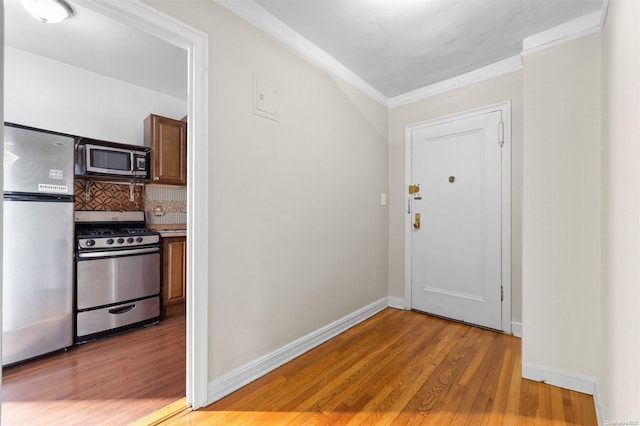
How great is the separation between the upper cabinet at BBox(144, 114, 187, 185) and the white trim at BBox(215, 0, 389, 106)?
172 cm

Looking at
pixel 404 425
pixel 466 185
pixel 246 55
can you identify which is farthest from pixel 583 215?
pixel 246 55

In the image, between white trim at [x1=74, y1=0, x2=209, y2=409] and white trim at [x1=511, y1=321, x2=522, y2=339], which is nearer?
white trim at [x1=74, y1=0, x2=209, y2=409]

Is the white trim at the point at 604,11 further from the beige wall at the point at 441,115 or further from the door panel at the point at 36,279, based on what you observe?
the door panel at the point at 36,279

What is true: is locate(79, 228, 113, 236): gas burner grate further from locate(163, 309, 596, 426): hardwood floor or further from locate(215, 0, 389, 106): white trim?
locate(215, 0, 389, 106): white trim

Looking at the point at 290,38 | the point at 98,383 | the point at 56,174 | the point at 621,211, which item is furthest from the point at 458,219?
the point at 56,174

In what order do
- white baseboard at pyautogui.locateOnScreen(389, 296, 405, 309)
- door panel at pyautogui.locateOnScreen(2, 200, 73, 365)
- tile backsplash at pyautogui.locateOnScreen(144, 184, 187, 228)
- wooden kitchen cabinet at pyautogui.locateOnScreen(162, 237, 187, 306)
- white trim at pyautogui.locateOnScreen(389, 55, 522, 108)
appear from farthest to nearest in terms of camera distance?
tile backsplash at pyautogui.locateOnScreen(144, 184, 187, 228)
white baseboard at pyautogui.locateOnScreen(389, 296, 405, 309)
wooden kitchen cabinet at pyautogui.locateOnScreen(162, 237, 187, 306)
white trim at pyautogui.locateOnScreen(389, 55, 522, 108)
door panel at pyautogui.locateOnScreen(2, 200, 73, 365)

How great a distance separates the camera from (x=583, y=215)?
1646mm

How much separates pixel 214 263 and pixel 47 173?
1629 millimetres

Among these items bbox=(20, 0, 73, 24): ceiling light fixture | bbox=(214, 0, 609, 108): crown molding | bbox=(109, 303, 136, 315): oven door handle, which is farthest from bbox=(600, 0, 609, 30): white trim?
bbox=(109, 303, 136, 315): oven door handle

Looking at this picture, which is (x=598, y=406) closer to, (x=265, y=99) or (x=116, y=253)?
(x=265, y=99)

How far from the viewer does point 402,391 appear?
65.4 inches

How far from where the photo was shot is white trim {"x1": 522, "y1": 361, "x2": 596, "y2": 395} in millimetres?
1650

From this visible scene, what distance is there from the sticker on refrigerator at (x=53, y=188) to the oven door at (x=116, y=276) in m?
0.52

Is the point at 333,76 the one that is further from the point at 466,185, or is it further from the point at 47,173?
the point at 47,173
